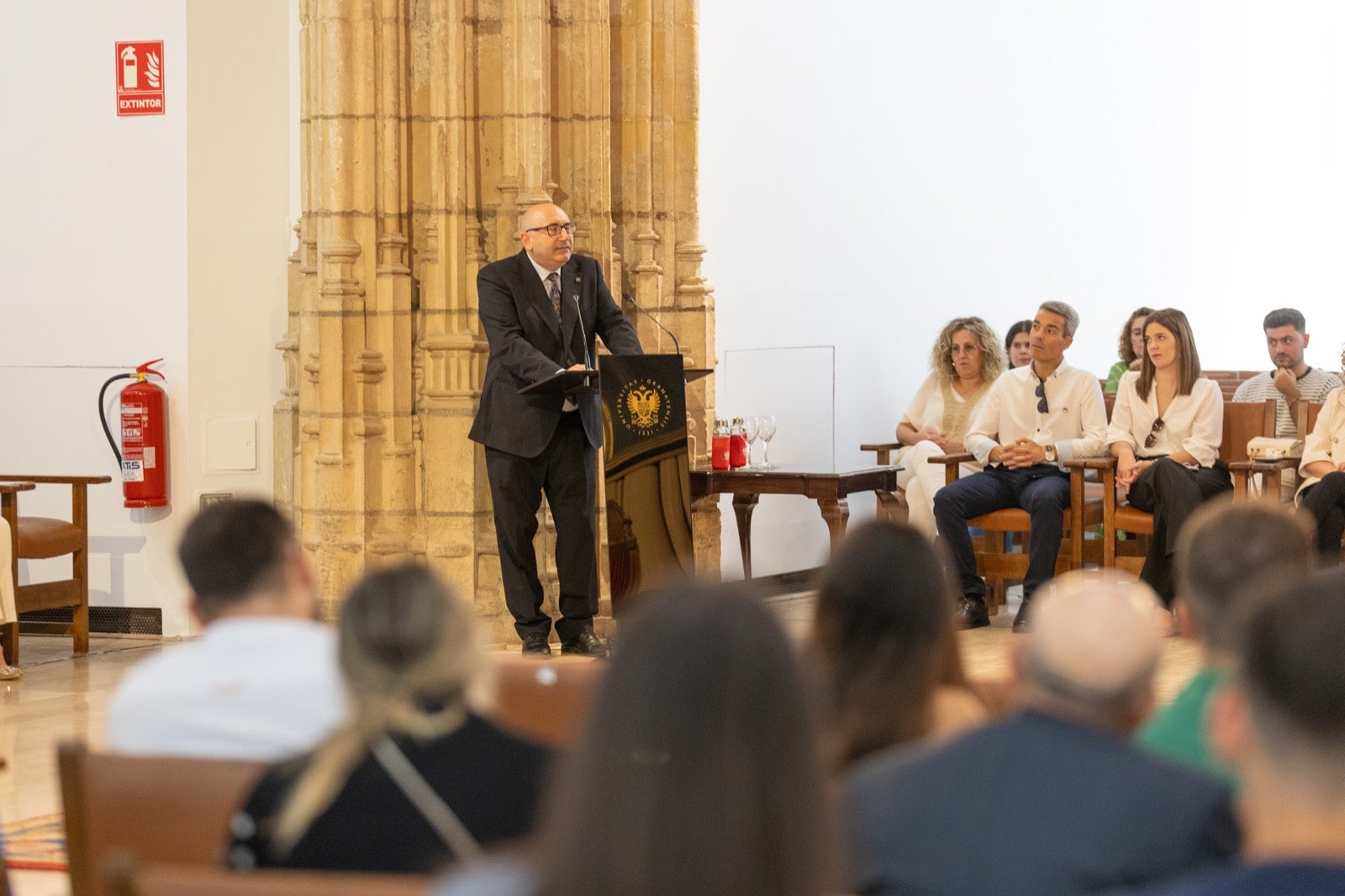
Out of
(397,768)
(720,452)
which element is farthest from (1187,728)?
(720,452)

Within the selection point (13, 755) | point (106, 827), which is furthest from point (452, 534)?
point (106, 827)

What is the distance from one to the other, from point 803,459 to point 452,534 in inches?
111

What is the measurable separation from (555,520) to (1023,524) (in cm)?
217

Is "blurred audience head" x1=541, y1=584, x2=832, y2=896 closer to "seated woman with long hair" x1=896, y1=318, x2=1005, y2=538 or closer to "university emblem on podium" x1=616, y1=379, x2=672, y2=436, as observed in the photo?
"university emblem on podium" x1=616, y1=379, x2=672, y2=436

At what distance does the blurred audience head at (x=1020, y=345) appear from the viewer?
9477 millimetres

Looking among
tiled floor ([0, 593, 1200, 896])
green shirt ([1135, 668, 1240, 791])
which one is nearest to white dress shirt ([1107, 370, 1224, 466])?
tiled floor ([0, 593, 1200, 896])

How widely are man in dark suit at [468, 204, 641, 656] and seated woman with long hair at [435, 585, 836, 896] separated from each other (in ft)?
17.7

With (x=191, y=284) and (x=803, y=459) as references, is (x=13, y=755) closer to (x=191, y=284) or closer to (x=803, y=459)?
(x=191, y=284)

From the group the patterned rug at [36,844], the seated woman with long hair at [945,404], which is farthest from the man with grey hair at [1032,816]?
the seated woman with long hair at [945,404]

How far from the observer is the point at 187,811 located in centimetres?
208

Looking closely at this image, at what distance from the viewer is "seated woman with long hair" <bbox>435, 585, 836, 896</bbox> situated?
115 centimetres

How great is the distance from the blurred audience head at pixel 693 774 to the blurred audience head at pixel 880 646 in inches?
35.4

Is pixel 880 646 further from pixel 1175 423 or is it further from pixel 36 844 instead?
pixel 1175 423

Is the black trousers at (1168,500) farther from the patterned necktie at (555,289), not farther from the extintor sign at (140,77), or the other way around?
the extintor sign at (140,77)
